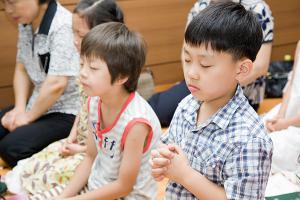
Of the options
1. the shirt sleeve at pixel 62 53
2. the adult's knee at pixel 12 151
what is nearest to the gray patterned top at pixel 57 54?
→ the shirt sleeve at pixel 62 53

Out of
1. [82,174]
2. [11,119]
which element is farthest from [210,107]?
[11,119]

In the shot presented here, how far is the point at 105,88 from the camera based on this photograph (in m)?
1.40

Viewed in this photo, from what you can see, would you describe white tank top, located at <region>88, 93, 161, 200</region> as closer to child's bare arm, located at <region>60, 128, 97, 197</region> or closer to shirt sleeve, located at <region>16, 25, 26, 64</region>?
child's bare arm, located at <region>60, 128, 97, 197</region>

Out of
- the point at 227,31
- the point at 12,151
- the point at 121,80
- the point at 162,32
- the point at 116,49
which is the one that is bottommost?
the point at 12,151

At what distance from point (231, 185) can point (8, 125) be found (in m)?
1.63

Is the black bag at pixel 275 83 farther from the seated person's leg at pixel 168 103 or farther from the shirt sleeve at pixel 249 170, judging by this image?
the shirt sleeve at pixel 249 170

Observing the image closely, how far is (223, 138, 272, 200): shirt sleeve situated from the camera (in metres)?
0.89

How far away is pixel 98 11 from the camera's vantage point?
69.4 inches

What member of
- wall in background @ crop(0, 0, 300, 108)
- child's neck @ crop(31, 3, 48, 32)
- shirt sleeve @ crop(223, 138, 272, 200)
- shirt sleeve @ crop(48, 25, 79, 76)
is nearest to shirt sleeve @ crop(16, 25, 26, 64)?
child's neck @ crop(31, 3, 48, 32)

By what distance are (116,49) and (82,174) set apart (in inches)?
19.0

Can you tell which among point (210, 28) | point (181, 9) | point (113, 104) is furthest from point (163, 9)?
point (210, 28)

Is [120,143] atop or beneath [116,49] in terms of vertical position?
beneath

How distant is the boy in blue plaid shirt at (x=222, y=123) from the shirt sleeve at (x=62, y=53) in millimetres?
1193

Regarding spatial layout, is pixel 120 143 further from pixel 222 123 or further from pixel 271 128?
pixel 271 128
